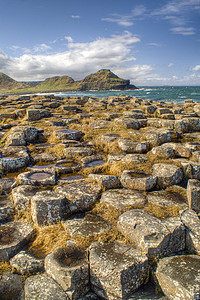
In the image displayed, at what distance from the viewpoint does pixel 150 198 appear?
550cm

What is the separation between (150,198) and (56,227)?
251 centimetres

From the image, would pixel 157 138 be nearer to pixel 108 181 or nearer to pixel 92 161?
pixel 92 161

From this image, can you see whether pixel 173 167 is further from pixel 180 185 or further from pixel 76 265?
pixel 76 265

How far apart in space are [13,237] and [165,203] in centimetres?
364

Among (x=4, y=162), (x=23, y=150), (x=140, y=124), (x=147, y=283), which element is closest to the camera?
(x=147, y=283)

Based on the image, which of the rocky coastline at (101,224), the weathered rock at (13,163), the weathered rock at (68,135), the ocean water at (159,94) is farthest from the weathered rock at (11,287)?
the ocean water at (159,94)

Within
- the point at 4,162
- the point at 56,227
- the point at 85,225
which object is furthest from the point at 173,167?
the point at 4,162

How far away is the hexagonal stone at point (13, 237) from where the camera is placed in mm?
4039

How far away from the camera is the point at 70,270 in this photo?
345 centimetres

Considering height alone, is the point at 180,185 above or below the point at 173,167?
below

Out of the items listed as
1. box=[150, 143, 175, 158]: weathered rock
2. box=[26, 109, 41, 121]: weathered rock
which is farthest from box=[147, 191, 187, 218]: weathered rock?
box=[26, 109, 41, 121]: weathered rock

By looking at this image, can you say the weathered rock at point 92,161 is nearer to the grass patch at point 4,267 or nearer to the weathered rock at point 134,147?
the weathered rock at point 134,147

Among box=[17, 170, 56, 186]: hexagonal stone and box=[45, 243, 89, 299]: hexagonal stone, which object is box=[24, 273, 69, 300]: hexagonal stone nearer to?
box=[45, 243, 89, 299]: hexagonal stone

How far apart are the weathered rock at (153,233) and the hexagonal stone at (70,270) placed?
1.01 meters
